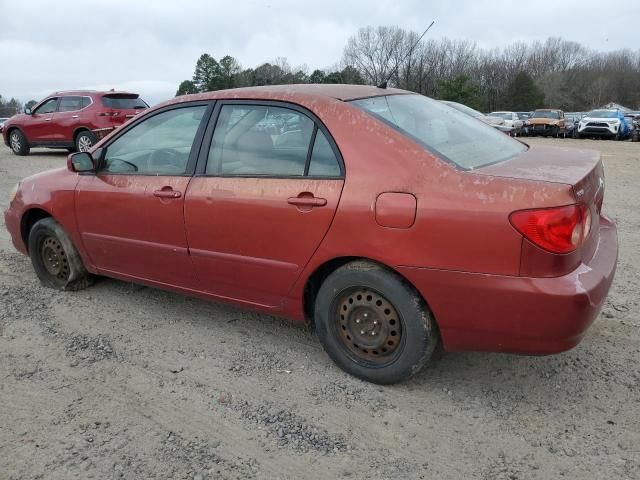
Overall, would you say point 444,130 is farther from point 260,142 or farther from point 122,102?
point 122,102

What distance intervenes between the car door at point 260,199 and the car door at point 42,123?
452 inches

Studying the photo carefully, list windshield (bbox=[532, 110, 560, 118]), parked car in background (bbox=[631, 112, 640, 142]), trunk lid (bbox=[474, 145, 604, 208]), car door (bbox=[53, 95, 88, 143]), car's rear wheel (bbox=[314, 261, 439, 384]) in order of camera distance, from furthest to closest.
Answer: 1. windshield (bbox=[532, 110, 560, 118])
2. parked car in background (bbox=[631, 112, 640, 142])
3. car door (bbox=[53, 95, 88, 143])
4. car's rear wheel (bbox=[314, 261, 439, 384])
5. trunk lid (bbox=[474, 145, 604, 208])

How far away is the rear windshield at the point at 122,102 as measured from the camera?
12.8 metres

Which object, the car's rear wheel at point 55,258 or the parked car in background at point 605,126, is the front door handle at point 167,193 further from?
the parked car in background at point 605,126

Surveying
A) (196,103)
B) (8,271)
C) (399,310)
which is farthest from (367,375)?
(8,271)

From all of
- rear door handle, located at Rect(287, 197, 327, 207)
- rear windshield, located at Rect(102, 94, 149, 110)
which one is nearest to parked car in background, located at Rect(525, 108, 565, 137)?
rear windshield, located at Rect(102, 94, 149, 110)

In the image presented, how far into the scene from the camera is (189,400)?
9.54 ft

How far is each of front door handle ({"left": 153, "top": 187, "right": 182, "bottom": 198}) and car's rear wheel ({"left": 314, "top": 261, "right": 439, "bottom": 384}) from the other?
113cm

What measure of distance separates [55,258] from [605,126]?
2687 centimetres

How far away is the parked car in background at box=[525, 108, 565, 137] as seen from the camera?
2850cm

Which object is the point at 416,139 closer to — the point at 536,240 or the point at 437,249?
the point at 437,249

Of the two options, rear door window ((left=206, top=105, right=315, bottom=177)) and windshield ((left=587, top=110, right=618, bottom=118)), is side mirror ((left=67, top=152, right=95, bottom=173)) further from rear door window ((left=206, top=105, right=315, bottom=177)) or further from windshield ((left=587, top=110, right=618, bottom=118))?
windshield ((left=587, top=110, right=618, bottom=118))

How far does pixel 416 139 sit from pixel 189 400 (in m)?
1.81

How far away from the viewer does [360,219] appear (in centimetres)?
275
